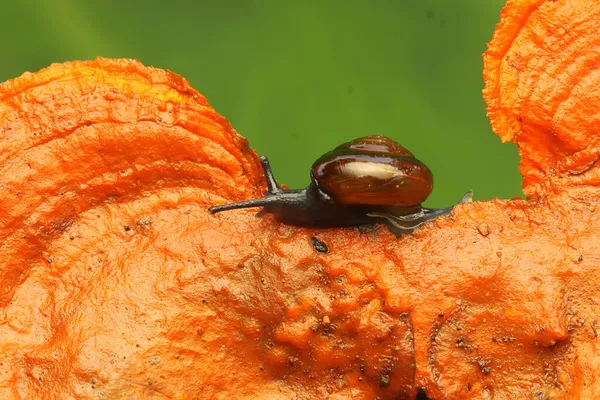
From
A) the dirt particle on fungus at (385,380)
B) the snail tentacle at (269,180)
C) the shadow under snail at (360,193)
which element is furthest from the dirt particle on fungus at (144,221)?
the dirt particle on fungus at (385,380)

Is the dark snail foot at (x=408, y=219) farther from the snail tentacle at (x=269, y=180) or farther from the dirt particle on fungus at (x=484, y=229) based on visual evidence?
the snail tentacle at (x=269, y=180)

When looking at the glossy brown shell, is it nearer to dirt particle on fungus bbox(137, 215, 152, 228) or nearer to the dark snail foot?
the dark snail foot

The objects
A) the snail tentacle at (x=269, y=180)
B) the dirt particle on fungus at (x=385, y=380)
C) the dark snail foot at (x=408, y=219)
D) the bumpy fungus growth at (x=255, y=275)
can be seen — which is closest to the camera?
the bumpy fungus growth at (x=255, y=275)

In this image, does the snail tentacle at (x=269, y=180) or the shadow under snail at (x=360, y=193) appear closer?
the shadow under snail at (x=360, y=193)

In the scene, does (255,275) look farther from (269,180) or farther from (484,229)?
(484,229)

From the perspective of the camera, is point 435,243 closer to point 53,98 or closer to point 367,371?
point 367,371

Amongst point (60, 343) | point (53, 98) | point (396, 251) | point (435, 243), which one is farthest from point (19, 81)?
point (435, 243)
